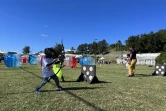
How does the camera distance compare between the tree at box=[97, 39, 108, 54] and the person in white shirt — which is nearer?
the person in white shirt

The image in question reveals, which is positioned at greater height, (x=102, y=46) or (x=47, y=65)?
(x=102, y=46)

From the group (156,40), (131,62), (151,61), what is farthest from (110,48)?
(131,62)

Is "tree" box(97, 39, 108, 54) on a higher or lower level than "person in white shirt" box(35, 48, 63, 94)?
higher

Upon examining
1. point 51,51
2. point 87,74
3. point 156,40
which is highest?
point 156,40

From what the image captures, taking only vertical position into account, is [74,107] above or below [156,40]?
below

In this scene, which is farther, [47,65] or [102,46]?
[102,46]

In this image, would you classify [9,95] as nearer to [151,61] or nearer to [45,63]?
[45,63]

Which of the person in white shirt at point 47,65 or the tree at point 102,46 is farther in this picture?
the tree at point 102,46

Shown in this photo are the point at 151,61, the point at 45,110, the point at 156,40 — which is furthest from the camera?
the point at 156,40

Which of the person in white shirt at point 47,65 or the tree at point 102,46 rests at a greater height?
the tree at point 102,46

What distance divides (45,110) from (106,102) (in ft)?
6.45

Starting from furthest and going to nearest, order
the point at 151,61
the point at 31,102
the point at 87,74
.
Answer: the point at 151,61 → the point at 87,74 → the point at 31,102

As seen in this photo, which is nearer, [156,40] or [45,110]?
[45,110]

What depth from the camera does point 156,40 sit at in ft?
326
